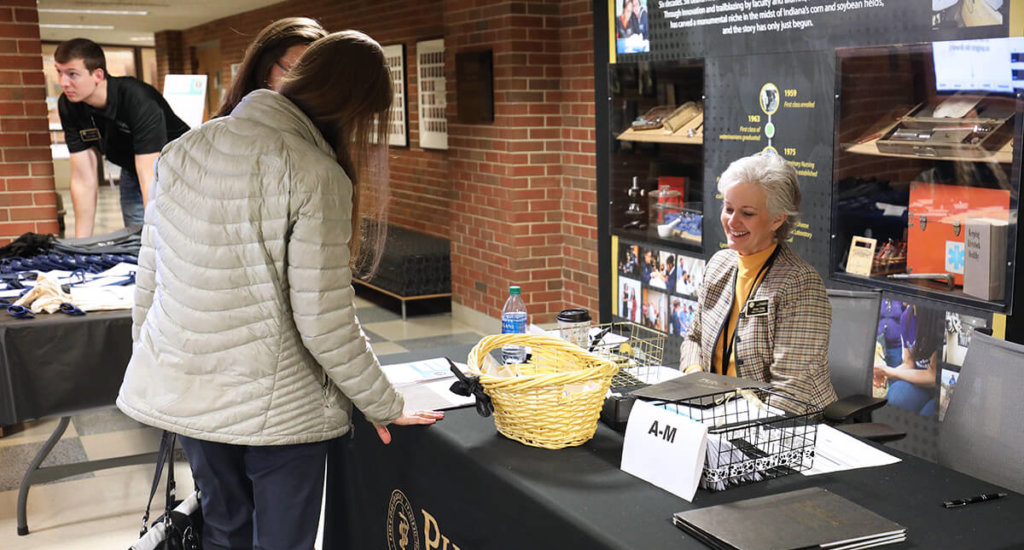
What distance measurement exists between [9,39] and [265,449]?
393cm

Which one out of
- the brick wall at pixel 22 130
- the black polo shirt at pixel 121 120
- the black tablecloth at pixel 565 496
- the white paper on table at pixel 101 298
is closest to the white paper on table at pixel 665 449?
the black tablecloth at pixel 565 496

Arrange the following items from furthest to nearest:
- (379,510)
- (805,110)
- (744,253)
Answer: (805,110), (744,253), (379,510)

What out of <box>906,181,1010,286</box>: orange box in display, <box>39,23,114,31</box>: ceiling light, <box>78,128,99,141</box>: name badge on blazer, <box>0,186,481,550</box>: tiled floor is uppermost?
<box>39,23,114,31</box>: ceiling light

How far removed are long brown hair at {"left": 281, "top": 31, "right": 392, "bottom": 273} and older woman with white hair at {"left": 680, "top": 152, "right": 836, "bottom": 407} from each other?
110 cm

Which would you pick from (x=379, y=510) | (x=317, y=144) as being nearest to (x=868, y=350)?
(x=379, y=510)

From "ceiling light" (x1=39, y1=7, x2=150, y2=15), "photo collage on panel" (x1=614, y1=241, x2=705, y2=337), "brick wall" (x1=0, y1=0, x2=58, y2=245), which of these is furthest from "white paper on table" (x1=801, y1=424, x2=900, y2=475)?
"ceiling light" (x1=39, y1=7, x2=150, y2=15)

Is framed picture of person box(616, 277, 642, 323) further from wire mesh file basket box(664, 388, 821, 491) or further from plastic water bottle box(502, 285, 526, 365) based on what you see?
wire mesh file basket box(664, 388, 821, 491)

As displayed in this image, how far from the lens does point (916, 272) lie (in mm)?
3162

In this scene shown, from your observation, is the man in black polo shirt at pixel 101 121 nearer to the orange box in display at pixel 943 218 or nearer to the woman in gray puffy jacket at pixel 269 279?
the woman in gray puffy jacket at pixel 269 279

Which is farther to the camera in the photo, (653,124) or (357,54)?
(653,124)

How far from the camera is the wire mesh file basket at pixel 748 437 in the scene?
1.73 meters

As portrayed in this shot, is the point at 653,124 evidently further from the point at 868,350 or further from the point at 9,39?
the point at 9,39

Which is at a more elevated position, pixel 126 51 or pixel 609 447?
pixel 126 51

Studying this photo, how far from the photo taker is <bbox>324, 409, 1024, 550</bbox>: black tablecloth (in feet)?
5.16
